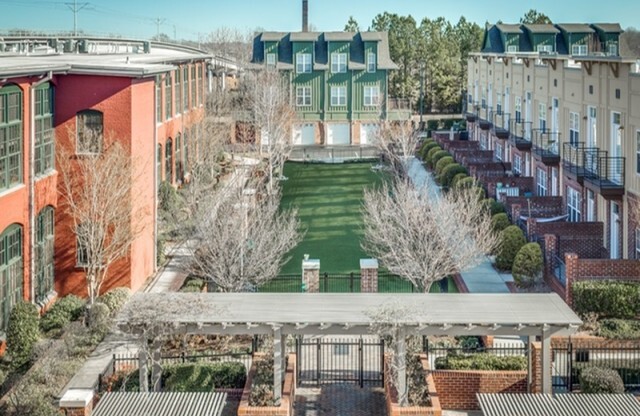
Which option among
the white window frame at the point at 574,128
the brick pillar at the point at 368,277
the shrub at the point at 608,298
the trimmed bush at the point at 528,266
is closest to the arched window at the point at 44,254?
the brick pillar at the point at 368,277

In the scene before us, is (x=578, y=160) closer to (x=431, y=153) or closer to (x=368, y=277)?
(x=368, y=277)

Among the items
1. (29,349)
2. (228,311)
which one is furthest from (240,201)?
(228,311)

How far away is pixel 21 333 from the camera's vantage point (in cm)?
2148

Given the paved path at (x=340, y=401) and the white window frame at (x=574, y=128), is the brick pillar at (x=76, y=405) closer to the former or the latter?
the paved path at (x=340, y=401)

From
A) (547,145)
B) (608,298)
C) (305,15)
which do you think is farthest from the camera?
(305,15)

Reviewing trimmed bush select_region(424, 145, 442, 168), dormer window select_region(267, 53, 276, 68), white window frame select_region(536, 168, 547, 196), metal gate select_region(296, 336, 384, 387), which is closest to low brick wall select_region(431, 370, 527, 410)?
metal gate select_region(296, 336, 384, 387)

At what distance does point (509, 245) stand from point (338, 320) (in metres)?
14.8

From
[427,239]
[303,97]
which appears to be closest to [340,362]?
[427,239]

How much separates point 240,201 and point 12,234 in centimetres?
751

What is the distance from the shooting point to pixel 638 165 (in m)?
27.7

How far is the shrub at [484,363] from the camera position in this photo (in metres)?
19.4

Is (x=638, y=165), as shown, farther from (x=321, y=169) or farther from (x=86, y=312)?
(x=321, y=169)

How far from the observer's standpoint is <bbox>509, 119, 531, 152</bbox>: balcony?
42188 millimetres

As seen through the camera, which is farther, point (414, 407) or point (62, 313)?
point (62, 313)
